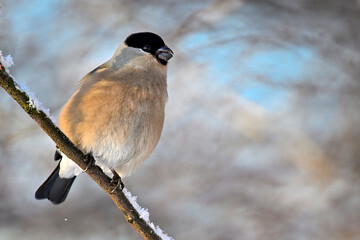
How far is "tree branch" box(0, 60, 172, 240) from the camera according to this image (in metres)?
1.78

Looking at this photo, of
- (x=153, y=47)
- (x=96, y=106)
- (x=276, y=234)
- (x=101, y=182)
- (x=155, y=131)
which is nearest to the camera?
(x=101, y=182)

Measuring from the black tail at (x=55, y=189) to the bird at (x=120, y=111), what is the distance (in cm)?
31

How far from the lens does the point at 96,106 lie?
114 inches

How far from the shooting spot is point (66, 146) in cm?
212

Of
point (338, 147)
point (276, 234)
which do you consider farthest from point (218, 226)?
point (338, 147)

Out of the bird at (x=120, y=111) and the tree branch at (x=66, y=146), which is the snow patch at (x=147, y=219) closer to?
the tree branch at (x=66, y=146)

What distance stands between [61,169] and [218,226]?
7.08ft

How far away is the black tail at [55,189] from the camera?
3492 millimetres

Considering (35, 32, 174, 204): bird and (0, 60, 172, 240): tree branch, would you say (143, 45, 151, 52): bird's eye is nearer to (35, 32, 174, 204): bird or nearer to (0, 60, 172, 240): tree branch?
(35, 32, 174, 204): bird

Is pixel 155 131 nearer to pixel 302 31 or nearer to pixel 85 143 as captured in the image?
pixel 85 143

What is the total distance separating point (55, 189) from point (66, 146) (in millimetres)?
1526

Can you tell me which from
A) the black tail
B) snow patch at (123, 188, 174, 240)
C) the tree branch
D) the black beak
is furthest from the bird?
snow patch at (123, 188, 174, 240)

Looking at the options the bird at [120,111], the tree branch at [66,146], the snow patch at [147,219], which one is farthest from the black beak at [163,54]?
the snow patch at [147,219]

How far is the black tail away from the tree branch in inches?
47.1
